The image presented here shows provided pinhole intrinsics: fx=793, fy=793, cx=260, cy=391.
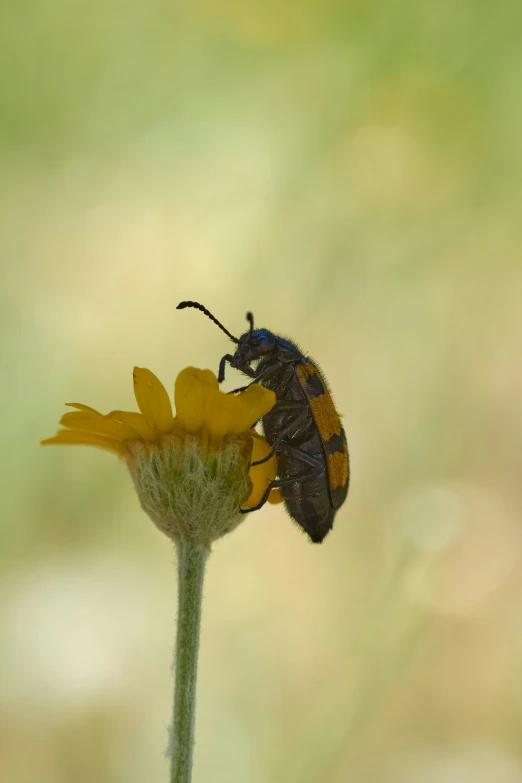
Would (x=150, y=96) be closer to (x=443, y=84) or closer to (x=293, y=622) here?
(x=443, y=84)

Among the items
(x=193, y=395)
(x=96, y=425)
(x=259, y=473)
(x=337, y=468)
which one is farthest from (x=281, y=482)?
(x=96, y=425)

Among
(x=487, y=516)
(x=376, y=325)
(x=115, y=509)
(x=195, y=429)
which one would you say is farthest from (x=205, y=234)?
(x=195, y=429)

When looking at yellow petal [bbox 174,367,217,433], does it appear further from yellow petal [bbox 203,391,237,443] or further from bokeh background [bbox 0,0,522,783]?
bokeh background [bbox 0,0,522,783]

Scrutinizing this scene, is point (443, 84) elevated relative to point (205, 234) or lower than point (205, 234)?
elevated

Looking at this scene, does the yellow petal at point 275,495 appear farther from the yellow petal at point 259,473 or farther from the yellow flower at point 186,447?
the yellow flower at point 186,447

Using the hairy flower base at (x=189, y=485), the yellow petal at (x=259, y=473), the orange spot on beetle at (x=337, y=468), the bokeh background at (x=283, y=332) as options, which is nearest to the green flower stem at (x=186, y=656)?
the hairy flower base at (x=189, y=485)

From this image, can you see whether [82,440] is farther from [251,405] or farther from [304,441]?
[304,441]
